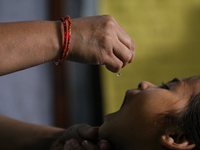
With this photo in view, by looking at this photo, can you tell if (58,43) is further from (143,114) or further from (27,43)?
(143,114)

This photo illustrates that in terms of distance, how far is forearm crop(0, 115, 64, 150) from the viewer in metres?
0.95

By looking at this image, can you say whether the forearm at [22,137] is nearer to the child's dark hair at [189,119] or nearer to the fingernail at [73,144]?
the fingernail at [73,144]

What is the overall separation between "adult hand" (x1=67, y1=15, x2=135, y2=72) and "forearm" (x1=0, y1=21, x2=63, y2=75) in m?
0.05

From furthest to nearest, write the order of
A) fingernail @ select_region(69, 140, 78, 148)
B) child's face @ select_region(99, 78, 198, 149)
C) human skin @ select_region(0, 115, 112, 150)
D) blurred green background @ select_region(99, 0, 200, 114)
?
blurred green background @ select_region(99, 0, 200, 114) < human skin @ select_region(0, 115, 112, 150) < fingernail @ select_region(69, 140, 78, 148) < child's face @ select_region(99, 78, 198, 149)

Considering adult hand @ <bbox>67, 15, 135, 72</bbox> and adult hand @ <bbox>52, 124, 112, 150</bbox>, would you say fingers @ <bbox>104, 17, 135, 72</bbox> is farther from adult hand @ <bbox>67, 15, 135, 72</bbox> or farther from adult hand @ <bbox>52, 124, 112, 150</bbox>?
adult hand @ <bbox>52, 124, 112, 150</bbox>

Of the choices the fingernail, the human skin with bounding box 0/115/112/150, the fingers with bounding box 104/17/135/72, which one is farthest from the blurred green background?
the fingers with bounding box 104/17/135/72

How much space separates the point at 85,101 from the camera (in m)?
1.99

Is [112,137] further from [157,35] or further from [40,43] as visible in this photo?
[157,35]

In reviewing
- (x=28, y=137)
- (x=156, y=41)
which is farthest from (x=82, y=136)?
(x=156, y=41)

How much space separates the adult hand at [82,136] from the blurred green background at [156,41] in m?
1.08

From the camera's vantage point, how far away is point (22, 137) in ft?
3.13

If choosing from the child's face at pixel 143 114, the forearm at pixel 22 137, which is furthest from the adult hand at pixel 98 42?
the forearm at pixel 22 137

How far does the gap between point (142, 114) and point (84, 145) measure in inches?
9.3

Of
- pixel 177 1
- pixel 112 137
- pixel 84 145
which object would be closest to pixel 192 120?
pixel 112 137
